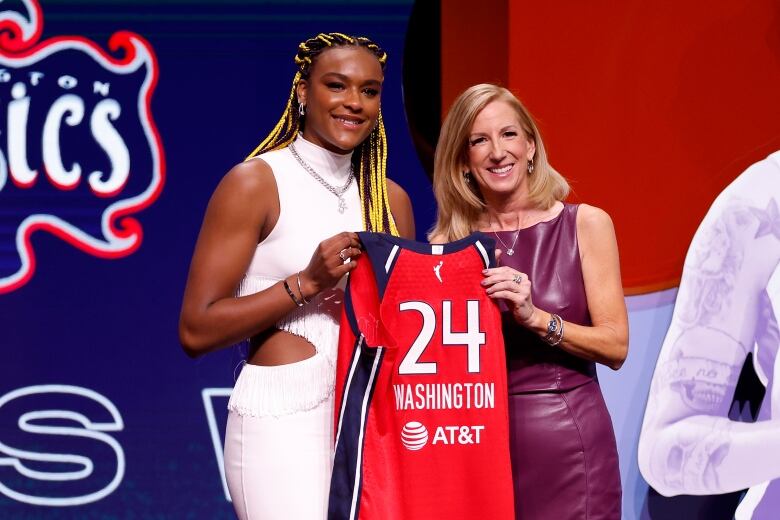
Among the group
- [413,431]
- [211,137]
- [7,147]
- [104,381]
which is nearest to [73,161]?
[7,147]

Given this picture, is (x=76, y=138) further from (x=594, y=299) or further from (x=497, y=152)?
(x=594, y=299)

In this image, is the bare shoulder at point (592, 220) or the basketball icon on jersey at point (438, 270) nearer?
the basketball icon on jersey at point (438, 270)

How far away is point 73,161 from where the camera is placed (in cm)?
364

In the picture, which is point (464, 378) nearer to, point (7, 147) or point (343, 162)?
point (343, 162)

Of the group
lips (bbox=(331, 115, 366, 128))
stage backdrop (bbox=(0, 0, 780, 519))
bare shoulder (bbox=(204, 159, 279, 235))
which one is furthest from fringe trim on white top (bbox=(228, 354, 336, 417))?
stage backdrop (bbox=(0, 0, 780, 519))

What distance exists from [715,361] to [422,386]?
1.64 meters

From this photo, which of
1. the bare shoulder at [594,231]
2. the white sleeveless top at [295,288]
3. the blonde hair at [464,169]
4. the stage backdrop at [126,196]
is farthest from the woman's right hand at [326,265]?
the stage backdrop at [126,196]

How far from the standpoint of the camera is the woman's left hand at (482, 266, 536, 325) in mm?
2016

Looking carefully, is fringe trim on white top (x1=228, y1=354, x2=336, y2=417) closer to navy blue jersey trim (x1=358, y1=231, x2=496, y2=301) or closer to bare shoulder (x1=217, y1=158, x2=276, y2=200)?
navy blue jersey trim (x1=358, y1=231, x2=496, y2=301)

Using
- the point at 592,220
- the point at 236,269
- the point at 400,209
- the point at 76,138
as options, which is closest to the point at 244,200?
the point at 236,269

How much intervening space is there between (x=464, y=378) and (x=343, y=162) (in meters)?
0.59

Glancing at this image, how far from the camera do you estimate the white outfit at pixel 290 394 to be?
1.94 metres

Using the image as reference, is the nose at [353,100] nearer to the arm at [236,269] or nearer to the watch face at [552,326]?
the arm at [236,269]

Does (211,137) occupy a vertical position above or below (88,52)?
below
